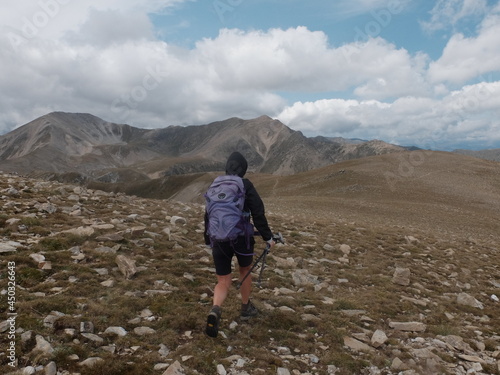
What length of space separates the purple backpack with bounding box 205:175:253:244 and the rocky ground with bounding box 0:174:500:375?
2.35 meters

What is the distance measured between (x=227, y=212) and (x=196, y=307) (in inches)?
115

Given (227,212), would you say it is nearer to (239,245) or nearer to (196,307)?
(239,245)

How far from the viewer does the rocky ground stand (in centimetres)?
635

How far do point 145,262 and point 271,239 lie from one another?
17.3 feet

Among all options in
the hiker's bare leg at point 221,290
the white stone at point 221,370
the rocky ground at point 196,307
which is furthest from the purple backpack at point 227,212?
the white stone at point 221,370

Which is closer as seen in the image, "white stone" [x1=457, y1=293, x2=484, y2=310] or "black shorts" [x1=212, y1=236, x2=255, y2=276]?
"black shorts" [x1=212, y1=236, x2=255, y2=276]

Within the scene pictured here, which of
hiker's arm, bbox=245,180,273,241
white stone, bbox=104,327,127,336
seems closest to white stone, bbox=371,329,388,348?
hiker's arm, bbox=245,180,273,241

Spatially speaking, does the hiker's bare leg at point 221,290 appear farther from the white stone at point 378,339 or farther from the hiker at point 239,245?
the white stone at point 378,339

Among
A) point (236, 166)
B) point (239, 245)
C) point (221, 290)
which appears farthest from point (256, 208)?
point (221, 290)

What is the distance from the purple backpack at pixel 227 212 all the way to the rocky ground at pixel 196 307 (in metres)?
2.35

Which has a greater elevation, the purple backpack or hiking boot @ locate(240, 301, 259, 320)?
the purple backpack

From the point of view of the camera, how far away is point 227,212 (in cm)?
750

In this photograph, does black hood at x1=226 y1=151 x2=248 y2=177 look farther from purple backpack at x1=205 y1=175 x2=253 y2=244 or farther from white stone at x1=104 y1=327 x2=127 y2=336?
white stone at x1=104 y1=327 x2=127 y2=336

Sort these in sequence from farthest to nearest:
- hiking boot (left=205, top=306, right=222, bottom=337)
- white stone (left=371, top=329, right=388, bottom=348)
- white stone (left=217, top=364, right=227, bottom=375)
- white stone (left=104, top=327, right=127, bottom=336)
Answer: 1. white stone (left=371, top=329, right=388, bottom=348)
2. hiking boot (left=205, top=306, right=222, bottom=337)
3. white stone (left=104, top=327, right=127, bottom=336)
4. white stone (left=217, top=364, right=227, bottom=375)
